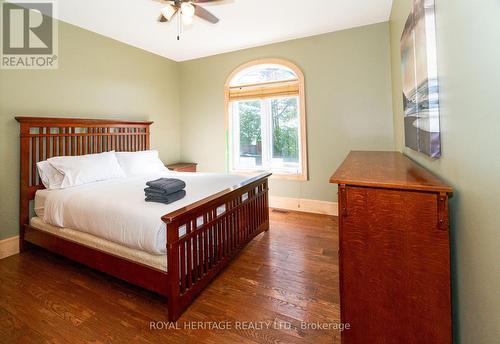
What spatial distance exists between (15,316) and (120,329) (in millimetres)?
775

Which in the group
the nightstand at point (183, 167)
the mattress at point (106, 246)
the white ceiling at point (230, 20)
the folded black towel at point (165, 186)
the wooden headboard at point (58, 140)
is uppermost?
the white ceiling at point (230, 20)

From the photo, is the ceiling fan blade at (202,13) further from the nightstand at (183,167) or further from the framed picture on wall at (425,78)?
the nightstand at (183,167)

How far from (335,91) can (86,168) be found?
329 centimetres

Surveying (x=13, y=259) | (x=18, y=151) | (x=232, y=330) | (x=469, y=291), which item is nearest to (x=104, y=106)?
(x=18, y=151)

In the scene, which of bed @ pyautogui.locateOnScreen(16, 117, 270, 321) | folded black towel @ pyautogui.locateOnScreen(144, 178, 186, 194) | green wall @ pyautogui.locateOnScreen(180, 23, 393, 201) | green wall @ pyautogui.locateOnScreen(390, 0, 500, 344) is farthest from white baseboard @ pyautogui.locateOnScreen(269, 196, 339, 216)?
green wall @ pyautogui.locateOnScreen(390, 0, 500, 344)

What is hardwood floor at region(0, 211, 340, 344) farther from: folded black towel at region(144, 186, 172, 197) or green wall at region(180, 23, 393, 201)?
green wall at region(180, 23, 393, 201)

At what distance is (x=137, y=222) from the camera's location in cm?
168

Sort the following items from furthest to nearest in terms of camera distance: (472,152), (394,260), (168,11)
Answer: (168,11)
(394,260)
(472,152)

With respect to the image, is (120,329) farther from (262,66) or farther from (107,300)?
(262,66)

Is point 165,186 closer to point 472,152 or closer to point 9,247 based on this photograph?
point 472,152

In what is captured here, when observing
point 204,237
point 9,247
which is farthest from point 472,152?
point 9,247

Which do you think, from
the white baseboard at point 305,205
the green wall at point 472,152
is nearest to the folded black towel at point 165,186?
the green wall at point 472,152

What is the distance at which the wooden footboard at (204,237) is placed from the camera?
1568mm

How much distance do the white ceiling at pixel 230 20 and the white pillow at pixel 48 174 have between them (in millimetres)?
1715
